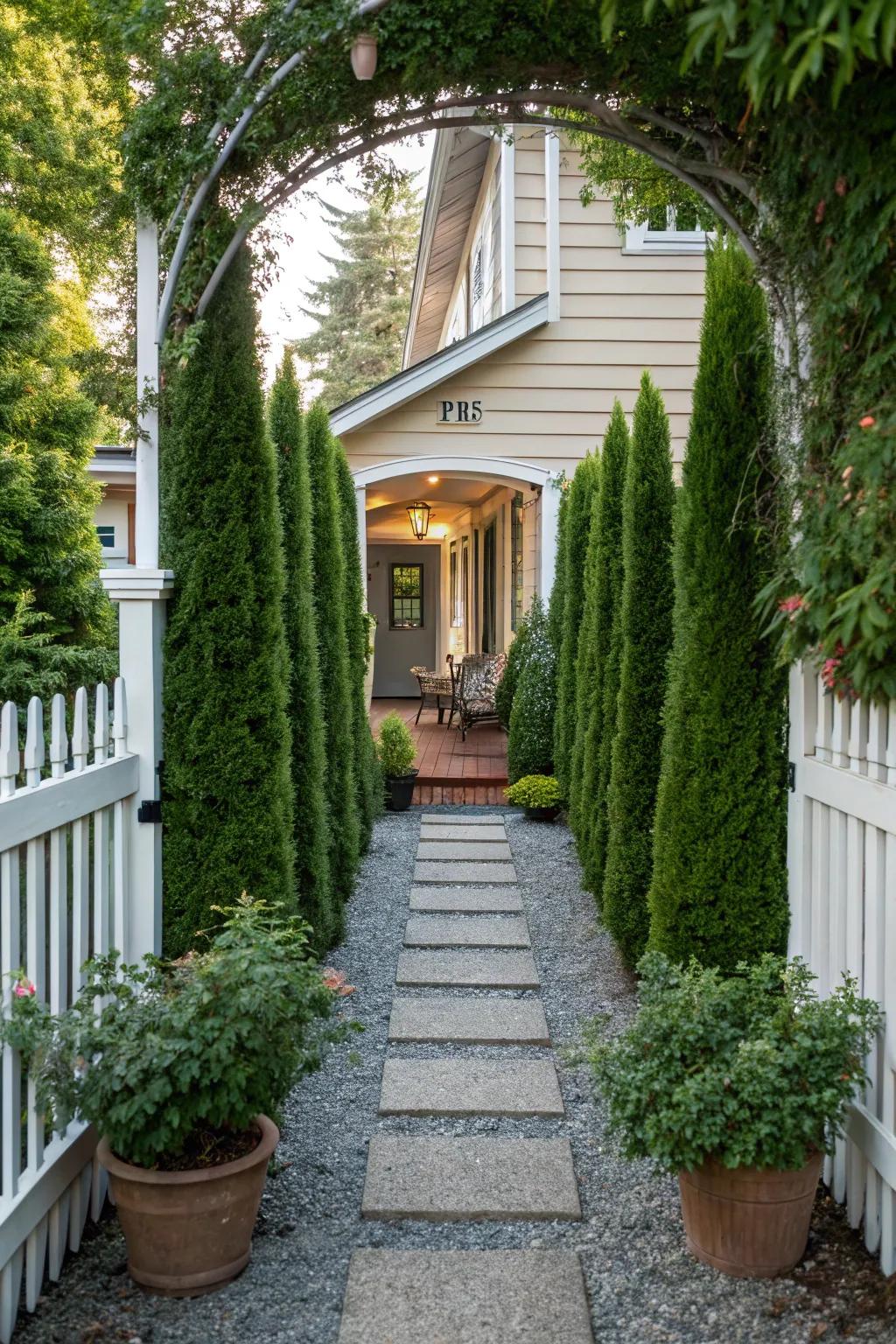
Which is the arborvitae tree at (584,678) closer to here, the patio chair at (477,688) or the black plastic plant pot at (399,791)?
the black plastic plant pot at (399,791)

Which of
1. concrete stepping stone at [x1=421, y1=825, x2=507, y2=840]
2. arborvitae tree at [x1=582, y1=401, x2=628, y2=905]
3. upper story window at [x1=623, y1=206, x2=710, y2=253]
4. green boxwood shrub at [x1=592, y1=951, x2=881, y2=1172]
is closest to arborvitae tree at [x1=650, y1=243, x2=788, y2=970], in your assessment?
green boxwood shrub at [x1=592, y1=951, x2=881, y2=1172]

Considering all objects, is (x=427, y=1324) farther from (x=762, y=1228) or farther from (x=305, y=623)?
(x=305, y=623)

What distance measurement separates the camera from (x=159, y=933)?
10.9ft

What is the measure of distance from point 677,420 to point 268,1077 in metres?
7.17

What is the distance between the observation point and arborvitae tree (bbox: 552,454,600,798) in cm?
718

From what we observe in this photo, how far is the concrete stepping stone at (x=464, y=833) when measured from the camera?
7441 millimetres

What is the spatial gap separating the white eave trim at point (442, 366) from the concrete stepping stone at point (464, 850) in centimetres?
348

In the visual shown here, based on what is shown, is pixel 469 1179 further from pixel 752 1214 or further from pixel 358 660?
pixel 358 660

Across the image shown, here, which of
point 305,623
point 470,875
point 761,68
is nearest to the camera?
point 761,68

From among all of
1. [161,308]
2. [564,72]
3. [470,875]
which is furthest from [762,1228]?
[470,875]

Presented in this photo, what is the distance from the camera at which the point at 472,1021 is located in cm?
416

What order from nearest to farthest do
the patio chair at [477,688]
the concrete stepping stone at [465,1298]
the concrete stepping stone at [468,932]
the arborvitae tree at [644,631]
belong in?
the concrete stepping stone at [465,1298] < the arborvitae tree at [644,631] < the concrete stepping stone at [468,932] < the patio chair at [477,688]

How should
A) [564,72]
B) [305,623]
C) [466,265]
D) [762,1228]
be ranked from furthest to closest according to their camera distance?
1. [466,265]
2. [305,623]
3. [564,72]
4. [762,1228]

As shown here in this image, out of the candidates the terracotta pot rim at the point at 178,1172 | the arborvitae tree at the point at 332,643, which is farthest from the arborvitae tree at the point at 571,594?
the terracotta pot rim at the point at 178,1172
